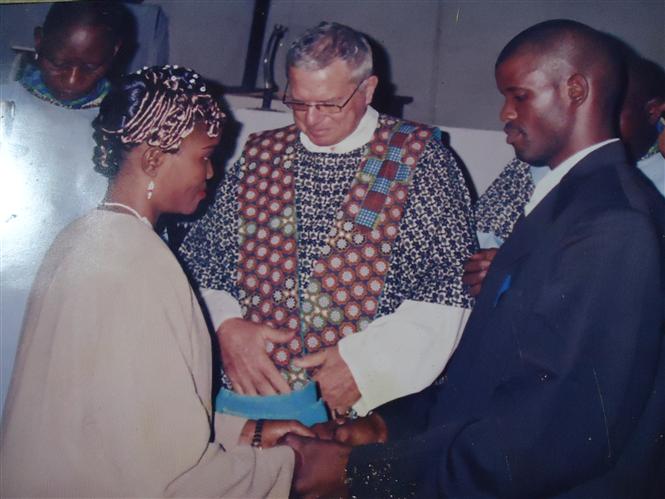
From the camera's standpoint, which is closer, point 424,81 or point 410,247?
point 410,247

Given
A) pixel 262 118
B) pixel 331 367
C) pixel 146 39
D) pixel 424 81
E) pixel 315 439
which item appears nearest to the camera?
pixel 315 439

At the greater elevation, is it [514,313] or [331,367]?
[514,313]

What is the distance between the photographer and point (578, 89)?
113 cm

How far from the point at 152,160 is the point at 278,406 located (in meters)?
0.66

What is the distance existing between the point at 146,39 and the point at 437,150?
3.86 ft

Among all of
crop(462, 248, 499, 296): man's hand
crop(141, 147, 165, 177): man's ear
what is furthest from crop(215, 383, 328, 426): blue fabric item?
crop(141, 147, 165, 177): man's ear

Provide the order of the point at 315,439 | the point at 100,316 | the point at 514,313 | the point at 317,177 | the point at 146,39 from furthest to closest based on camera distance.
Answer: the point at 146,39 → the point at 317,177 → the point at 315,439 → the point at 514,313 → the point at 100,316

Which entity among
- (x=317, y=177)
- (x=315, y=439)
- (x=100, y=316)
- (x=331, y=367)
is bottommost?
(x=315, y=439)

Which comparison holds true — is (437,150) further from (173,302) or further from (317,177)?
(173,302)

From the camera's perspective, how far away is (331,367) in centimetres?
135

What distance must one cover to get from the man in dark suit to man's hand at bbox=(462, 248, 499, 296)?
0.11m

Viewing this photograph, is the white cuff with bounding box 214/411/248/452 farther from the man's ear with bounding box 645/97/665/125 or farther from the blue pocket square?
the man's ear with bounding box 645/97/665/125

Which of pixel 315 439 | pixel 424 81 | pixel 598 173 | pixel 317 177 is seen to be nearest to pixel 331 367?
pixel 315 439

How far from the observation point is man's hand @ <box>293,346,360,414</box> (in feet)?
4.41
